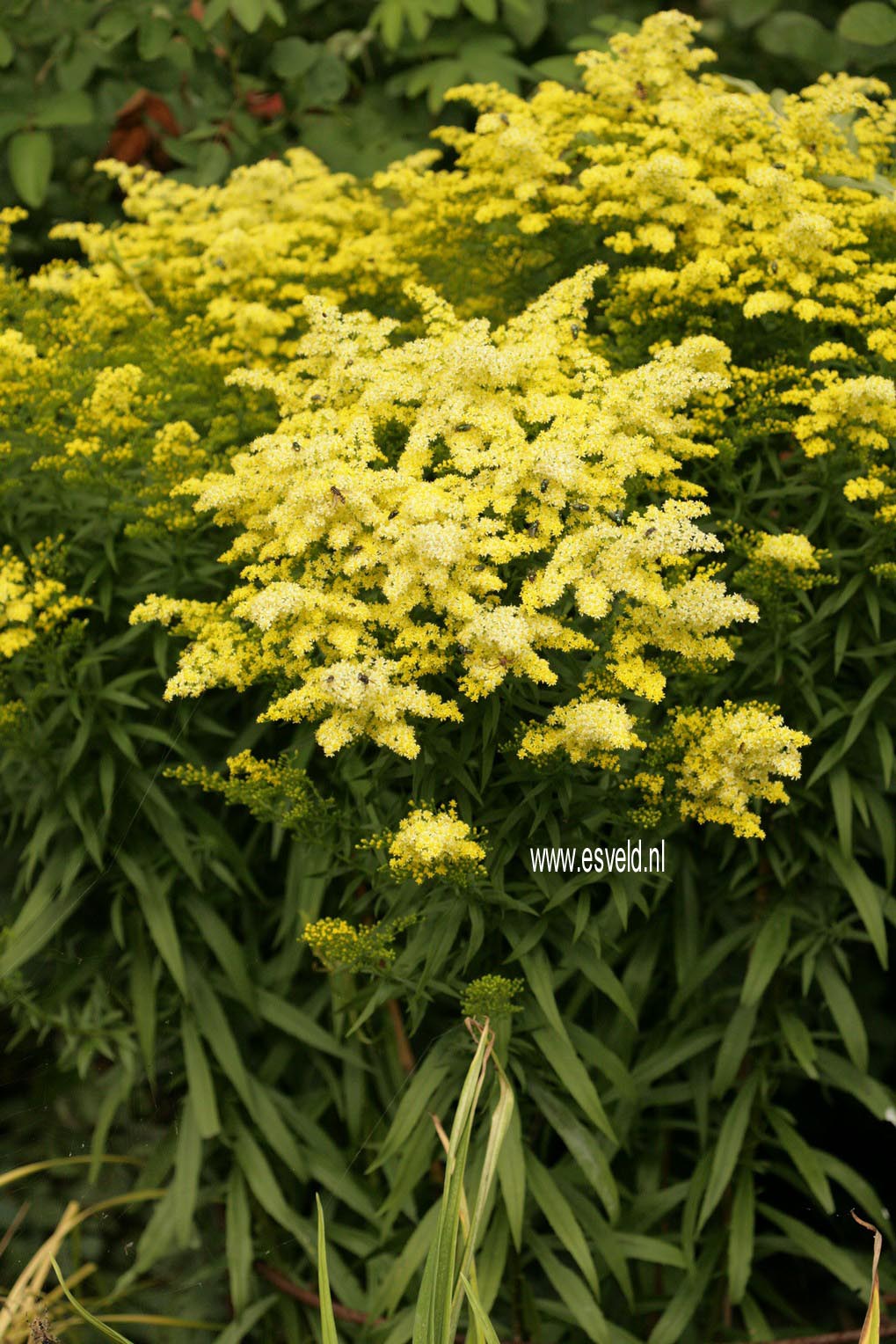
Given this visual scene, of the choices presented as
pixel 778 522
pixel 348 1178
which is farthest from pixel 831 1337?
pixel 778 522

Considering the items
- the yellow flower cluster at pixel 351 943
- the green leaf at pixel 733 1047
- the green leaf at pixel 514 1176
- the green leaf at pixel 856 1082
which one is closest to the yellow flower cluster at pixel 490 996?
the yellow flower cluster at pixel 351 943

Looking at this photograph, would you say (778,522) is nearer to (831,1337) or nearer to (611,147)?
(611,147)

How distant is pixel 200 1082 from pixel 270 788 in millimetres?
659

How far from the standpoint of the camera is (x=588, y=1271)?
2045 millimetres

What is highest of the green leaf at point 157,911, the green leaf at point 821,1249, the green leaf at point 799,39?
the green leaf at point 799,39

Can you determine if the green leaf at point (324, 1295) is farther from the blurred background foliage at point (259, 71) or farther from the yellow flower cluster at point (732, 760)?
the blurred background foliage at point (259, 71)

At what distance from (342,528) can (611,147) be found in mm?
1114

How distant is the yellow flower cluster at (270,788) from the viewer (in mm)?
1877

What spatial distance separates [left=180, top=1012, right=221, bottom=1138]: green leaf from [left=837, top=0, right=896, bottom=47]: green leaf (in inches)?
99.5

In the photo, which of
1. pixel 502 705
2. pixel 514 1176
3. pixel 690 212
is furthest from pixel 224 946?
pixel 690 212

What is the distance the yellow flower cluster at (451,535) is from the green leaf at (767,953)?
51 centimetres

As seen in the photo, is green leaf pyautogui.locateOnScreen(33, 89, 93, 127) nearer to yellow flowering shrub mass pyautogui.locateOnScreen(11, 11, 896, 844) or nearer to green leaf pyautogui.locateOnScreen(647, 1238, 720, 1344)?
yellow flowering shrub mass pyautogui.locateOnScreen(11, 11, 896, 844)

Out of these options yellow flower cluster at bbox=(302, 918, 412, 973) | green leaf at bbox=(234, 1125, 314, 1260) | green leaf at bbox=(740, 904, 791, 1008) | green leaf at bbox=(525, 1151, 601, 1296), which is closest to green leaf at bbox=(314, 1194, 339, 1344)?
yellow flower cluster at bbox=(302, 918, 412, 973)

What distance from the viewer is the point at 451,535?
171cm
